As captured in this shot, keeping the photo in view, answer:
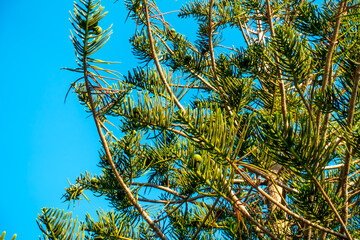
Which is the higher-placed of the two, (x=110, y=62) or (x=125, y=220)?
(x=110, y=62)

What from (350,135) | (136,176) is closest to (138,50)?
(136,176)

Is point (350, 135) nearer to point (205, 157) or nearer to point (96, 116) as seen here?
point (205, 157)

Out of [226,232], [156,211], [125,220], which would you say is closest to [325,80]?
[226,232]

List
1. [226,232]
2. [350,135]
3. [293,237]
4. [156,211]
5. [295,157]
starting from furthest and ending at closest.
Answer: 1. [156,211]
2. [293,237]
3. [226,232]
4. [350,135]
5. [295,157]

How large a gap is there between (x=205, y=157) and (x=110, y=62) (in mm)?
373

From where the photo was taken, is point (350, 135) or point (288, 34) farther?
point (288, 34)

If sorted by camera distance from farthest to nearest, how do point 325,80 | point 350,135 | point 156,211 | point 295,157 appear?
1. point 156,211
2. point 325,80
3. point 350,135
4. point 295,157

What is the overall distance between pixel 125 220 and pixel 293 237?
798 millimetres

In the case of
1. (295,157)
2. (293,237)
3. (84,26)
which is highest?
(84,26)

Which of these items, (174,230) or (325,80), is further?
(174,230)

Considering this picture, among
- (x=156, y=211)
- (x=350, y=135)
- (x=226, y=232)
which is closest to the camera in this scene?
(x=350, y=135)

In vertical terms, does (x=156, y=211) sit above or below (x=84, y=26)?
below

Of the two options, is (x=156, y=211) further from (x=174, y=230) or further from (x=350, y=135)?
(x=350, y=135)

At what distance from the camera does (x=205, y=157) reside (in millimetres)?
1010
